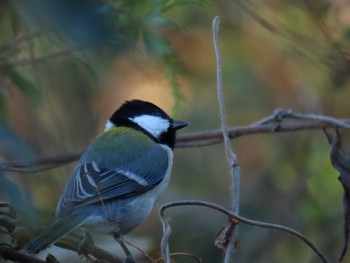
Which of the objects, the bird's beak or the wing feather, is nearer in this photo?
the wing feather

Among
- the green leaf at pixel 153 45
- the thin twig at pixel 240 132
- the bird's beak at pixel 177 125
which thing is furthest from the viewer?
the bird's beak at pixel 177 125

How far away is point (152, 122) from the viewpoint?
10.8 feet

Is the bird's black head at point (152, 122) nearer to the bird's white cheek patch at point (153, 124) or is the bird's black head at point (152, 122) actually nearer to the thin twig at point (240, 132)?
the bird's white cheek patch at point (153, 124)

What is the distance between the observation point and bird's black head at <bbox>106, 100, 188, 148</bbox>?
3262mm

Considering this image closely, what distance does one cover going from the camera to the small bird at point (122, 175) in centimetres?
262

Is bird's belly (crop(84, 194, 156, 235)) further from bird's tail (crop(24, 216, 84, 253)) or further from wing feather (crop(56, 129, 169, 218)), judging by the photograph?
bird's tail (crop(24, 216, 84, 253))

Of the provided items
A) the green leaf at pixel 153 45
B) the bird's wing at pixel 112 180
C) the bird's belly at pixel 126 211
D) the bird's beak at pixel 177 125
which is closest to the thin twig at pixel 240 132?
the bird's wing at pixel 112 180

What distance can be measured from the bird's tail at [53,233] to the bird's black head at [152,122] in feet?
2.69

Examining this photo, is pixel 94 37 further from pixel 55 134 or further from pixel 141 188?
pixel 55 134

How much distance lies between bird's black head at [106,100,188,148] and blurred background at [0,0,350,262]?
158 mm

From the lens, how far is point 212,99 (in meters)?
5.25

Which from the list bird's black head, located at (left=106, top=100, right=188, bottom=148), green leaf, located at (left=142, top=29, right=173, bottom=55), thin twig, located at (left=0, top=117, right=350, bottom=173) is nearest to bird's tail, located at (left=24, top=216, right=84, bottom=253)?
thin twig, located at (left=0, top=117, right=350, bottom=173)

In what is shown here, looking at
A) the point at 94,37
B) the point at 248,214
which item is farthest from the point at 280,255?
the point at 94,37

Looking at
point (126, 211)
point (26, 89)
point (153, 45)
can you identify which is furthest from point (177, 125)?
point (26, 89)
